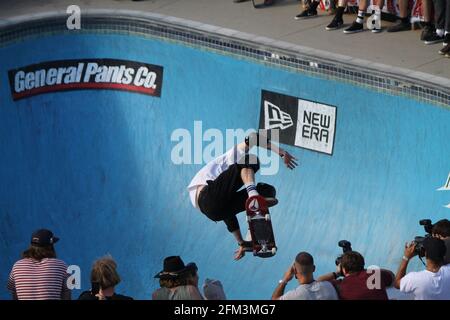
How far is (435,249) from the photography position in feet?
24.0

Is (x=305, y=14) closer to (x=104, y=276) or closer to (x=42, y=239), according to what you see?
(x=42, y=239)

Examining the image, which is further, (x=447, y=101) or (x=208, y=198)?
(x=208, y=198)

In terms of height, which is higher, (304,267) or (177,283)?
(304,267)

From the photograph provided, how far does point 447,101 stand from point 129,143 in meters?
3.98

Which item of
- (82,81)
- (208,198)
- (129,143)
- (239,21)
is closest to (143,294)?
(208,198)

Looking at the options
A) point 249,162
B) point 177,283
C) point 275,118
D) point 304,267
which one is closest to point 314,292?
point 304,267

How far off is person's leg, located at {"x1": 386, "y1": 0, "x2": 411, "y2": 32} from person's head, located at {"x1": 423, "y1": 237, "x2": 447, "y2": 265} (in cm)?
583

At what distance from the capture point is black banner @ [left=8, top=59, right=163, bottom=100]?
41.4ft

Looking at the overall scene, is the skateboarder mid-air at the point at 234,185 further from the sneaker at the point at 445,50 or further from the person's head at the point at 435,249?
the person's head at the point at 435,249

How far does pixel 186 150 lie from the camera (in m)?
12.1

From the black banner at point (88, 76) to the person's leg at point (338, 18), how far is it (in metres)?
2.21

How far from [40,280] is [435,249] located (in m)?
2.95

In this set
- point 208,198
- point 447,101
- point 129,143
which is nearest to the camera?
point 447,101

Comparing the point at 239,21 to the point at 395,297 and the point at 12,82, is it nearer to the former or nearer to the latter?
the point at 12,82
